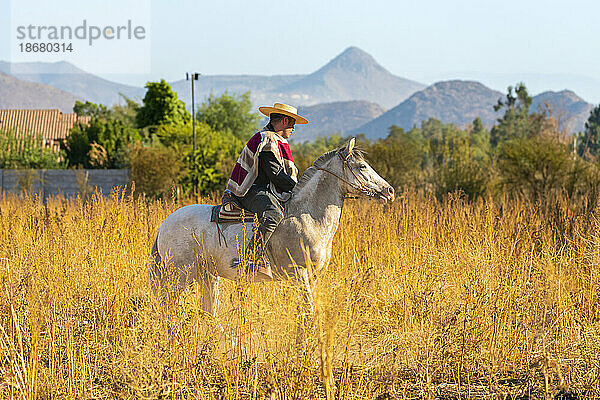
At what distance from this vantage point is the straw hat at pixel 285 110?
534 centimetres

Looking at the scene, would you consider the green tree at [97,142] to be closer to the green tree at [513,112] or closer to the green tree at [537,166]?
the green tree at [537,166]

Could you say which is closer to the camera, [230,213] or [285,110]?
[230,213]

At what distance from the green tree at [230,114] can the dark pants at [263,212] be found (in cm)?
3556

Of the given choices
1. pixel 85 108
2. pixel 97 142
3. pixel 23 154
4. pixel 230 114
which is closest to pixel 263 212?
pixel 97 142

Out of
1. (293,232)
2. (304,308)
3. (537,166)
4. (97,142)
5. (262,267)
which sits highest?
(97,142)

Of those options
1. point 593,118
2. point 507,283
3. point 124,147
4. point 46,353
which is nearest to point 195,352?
point 46,353

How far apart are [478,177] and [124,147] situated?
1245cm

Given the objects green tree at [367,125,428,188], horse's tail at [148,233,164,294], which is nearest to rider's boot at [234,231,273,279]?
horse's tail at [148,233,164,294]

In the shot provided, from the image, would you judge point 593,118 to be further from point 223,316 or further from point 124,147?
point 223,316

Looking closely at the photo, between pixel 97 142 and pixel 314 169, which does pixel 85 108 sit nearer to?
pixel 97 142

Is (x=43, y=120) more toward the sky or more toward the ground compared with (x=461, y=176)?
more toward the sky

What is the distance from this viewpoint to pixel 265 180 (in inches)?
208

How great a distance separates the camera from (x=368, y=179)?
500cm

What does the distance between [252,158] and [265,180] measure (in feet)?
0.74
